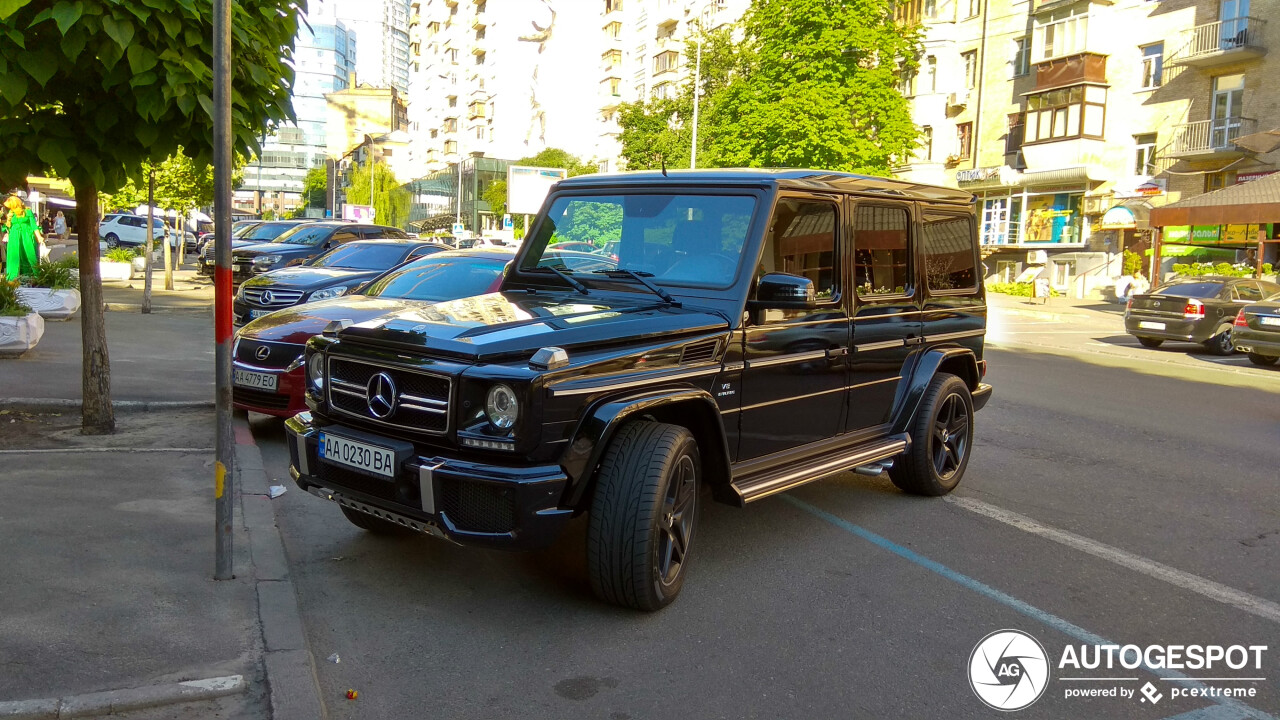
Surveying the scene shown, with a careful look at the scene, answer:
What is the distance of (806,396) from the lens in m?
5.52

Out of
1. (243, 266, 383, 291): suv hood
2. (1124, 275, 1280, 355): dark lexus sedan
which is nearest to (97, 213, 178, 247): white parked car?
(243, 266, 383, 291): suv hood

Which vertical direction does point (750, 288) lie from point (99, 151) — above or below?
below

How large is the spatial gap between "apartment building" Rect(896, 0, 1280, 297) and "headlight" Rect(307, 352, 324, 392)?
3626 centimetres

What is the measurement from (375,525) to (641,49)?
65902 millimetres

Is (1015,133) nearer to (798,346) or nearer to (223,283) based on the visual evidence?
(798,346)

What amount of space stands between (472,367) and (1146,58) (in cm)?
4178

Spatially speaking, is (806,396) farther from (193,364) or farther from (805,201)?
(193,364)

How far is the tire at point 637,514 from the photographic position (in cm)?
425

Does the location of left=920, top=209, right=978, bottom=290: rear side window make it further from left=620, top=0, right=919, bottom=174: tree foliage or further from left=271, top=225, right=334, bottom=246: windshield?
left=620, top=0, right=919, bottom=174: tree foliage

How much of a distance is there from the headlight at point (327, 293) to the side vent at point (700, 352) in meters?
8.20

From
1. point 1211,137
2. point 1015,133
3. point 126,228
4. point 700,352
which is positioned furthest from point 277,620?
point 126,228

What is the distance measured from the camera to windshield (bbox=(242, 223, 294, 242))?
2894 centimetres

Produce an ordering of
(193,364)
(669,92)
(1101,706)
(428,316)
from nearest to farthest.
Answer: (1101,706), (428,316), (193,364), (669,92)

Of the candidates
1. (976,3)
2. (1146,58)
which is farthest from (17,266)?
(976,3)
